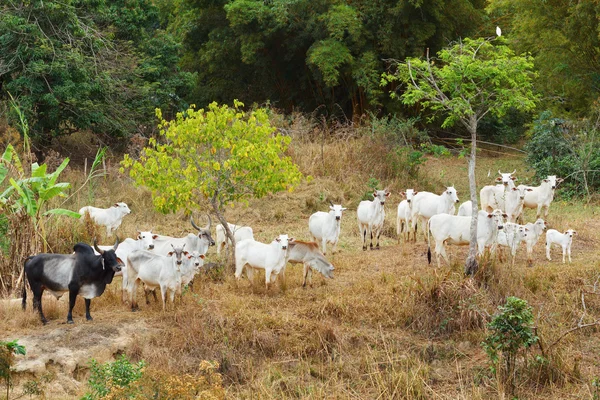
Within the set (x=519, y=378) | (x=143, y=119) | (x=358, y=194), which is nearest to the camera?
(x=519, y=378)

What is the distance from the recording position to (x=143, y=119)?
71.5 ft

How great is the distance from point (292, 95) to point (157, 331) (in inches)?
815

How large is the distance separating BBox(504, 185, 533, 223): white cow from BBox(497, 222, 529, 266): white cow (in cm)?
250

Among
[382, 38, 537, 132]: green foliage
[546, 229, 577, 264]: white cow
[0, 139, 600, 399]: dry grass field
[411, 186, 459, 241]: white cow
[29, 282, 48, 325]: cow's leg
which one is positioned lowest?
[0, 139, 600, 399]: dry grass field

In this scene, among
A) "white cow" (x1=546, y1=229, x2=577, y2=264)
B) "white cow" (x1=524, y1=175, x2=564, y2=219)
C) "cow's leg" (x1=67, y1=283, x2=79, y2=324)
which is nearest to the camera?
"cow's leg" (x1=67, y1=283, x2=79, y2=324)

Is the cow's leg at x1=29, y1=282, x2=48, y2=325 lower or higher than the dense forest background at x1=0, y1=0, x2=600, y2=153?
lower

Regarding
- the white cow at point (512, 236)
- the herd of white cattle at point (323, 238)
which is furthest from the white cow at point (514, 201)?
the white cow at point (512, 236)

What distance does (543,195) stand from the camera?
1605 centimetres

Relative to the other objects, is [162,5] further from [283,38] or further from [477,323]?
[477,323]

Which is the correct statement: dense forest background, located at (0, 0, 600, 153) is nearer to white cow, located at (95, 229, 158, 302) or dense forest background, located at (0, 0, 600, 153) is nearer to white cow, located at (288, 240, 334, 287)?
white cow, located at (95, 229, 158, 302)

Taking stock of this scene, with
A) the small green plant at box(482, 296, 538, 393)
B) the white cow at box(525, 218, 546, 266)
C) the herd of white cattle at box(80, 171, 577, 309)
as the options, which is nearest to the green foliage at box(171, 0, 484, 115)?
the herd of white cattle at box(80, 171, 577, 309)

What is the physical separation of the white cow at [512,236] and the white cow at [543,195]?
3.55m

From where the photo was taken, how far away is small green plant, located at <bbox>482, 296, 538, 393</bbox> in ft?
28.2

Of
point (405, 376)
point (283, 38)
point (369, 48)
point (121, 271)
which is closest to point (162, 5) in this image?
point (283, 38)
